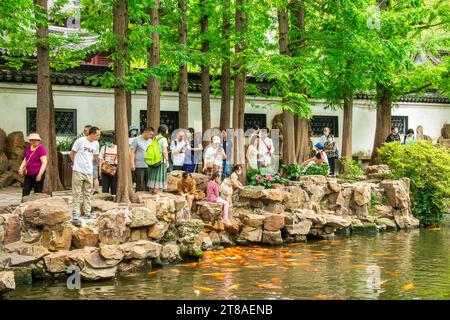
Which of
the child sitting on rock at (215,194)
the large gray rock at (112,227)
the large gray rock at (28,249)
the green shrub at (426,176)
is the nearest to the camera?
the large gray rock at (28,249)

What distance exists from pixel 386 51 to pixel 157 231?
9360mm

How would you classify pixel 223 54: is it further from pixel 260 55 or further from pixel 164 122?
pixel 164 122

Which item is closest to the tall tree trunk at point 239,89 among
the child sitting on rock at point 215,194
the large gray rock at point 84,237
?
the child sitting on rock at point 215,194

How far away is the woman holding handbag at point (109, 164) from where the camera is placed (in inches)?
698

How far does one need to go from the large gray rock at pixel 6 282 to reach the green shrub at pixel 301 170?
10820 mm

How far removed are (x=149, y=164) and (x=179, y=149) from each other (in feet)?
6.97

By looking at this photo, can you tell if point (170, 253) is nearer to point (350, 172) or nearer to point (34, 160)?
point (34, 160)

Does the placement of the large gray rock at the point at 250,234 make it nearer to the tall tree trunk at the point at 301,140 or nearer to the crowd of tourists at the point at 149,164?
the crowd of tourists at the point at 149,164

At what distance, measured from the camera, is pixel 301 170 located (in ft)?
72.5

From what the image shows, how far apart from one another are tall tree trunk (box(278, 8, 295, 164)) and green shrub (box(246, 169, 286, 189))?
Answer: 1262 mm

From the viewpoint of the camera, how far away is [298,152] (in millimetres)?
24078

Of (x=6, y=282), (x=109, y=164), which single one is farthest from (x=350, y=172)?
(x=6, y=282)

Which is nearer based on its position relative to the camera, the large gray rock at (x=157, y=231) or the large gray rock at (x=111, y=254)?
the large gray rock at (x=111, y=254)
